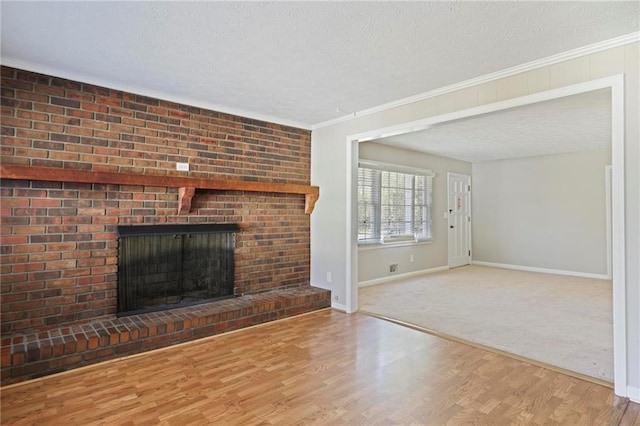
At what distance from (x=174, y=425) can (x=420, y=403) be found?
4.73 ft

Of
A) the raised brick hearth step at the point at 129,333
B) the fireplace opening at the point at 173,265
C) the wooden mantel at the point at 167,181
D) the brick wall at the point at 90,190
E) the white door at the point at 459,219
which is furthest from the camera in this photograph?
the white door at the point at 459,219

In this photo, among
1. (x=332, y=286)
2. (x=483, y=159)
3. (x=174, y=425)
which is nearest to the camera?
(x=174, y=425)

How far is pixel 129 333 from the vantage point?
2922 millimetres

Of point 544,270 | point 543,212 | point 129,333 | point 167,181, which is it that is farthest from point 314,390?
point 543,212

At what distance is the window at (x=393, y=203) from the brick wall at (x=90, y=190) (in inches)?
81.0

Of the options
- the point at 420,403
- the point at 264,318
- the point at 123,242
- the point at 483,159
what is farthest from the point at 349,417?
the point at 483,159

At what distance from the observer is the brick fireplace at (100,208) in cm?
277

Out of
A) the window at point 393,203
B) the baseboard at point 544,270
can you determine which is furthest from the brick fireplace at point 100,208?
the baseboard at point 544,270

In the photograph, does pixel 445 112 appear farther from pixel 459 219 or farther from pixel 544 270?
pixel 544 270

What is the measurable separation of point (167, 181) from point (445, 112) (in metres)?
2.63

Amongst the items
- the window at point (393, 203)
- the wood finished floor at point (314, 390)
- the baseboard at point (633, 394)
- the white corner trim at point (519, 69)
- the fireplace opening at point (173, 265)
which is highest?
the white corner trim at point (519, 69)

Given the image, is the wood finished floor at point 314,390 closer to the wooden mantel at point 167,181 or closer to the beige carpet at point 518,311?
the beige carpet at point 518,311

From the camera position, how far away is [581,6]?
6.51ft

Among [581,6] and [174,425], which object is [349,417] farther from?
[581,6]
